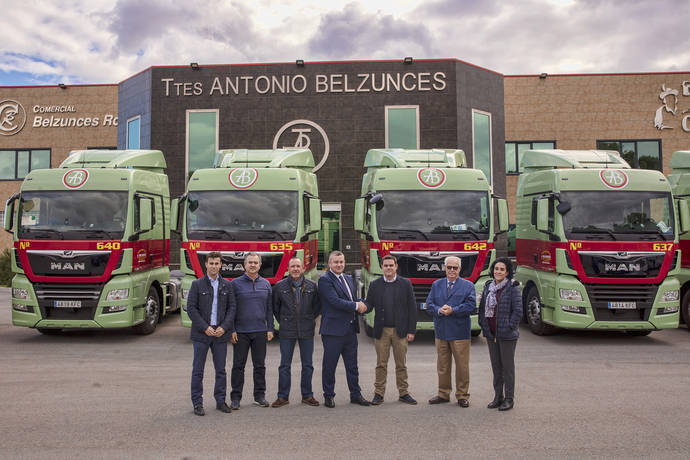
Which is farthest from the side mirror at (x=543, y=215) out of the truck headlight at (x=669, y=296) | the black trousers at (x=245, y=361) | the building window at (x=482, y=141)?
the building window at (x=482, y=141)

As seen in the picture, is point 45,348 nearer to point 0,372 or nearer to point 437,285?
point 0,372

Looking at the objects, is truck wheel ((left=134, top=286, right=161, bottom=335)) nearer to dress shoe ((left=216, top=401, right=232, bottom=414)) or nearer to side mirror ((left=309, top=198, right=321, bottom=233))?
side mirror ((left=309, top=198, right=321, bottom=233))

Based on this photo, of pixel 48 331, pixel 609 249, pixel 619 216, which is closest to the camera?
pixel 609 249

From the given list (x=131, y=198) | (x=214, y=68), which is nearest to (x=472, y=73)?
(x=214, y=68)

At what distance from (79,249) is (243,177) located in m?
3.12

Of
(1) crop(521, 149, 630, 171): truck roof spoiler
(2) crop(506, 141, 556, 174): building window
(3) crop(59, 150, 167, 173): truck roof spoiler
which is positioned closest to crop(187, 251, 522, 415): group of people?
(1) crop(521, 149, 630, 171): truck roof spoiler

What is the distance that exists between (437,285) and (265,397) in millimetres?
2382

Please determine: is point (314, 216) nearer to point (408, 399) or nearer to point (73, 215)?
point (73, 215)

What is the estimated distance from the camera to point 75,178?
429 inches

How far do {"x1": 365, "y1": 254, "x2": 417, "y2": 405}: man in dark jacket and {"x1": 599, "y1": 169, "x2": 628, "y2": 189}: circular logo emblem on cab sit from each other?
597cm

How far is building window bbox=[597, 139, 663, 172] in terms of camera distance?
2733 centimetres

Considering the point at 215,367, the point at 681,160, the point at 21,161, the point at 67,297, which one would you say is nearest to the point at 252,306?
the point at 215,367

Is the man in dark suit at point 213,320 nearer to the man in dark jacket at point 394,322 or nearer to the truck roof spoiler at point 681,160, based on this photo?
the man in dark jacket at point 394,322

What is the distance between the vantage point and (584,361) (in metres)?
9.11
